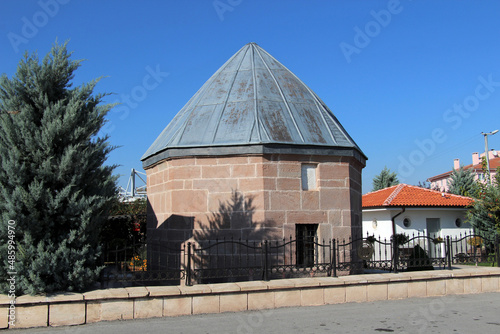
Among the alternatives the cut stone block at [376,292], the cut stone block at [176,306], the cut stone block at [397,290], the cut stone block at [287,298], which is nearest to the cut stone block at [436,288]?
the cut stone block at [397,290]

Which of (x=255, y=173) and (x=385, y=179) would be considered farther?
(x=385, y=179)

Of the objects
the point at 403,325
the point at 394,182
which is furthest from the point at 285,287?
the point at 394,182

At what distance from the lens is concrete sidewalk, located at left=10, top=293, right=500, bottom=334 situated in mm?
6160

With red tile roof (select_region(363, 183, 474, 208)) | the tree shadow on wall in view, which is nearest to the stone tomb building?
the tree shadow on wall

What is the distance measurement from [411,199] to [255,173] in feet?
52.9

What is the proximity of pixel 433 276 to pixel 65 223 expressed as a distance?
22.9 feet

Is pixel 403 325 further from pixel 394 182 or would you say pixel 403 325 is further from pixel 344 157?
pixel 394 182

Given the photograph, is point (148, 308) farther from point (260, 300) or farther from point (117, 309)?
point (260, 300)

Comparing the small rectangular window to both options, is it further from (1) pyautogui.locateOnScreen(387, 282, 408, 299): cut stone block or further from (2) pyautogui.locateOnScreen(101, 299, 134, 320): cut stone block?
(2) pyautogui.locateOnScreen(101, 299, 134, 320): cut stone block

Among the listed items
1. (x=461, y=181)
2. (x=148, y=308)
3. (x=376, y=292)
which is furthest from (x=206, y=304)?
(x=461, y=181)

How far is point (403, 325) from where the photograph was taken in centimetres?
657

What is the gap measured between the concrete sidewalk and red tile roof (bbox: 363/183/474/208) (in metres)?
14.4

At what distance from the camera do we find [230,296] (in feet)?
23.1

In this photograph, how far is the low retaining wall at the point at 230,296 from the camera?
6.07 m
